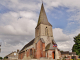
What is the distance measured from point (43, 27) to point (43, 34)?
3.28 m

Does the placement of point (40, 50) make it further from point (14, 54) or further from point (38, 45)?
point (14, 54)

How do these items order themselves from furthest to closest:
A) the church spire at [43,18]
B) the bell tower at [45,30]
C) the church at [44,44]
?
the church spire at [43,18]
the bell tower at [45,30]
the church at [44,44]

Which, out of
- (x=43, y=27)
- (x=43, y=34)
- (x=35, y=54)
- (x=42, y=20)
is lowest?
(x=35, y=54)

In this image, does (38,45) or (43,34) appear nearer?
(38,45)

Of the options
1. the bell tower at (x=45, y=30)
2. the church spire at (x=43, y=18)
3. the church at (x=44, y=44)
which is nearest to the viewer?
the church at (x=44, y=44)

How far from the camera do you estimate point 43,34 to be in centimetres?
3828

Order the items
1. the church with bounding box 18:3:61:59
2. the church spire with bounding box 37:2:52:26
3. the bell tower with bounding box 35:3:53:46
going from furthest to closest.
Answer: the church spire with bounding box 37:2:52:26, the bell tower with bounding box 35:3:53:46, the church with bounding box 18:3:61:59

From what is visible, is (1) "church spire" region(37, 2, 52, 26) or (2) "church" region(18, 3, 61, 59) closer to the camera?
(2) "church" region(18, 3, 61, 59)

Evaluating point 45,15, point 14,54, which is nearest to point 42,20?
point 45,15

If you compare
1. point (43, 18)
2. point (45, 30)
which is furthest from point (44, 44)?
point (43, 18)

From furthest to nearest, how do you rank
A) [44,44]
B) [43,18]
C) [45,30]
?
[43,18], [45,30], [44,44]

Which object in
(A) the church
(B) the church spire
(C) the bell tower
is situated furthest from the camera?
(B) the church spire

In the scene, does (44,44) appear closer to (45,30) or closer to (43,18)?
(45,30)

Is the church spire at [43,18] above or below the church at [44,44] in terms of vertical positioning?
above
